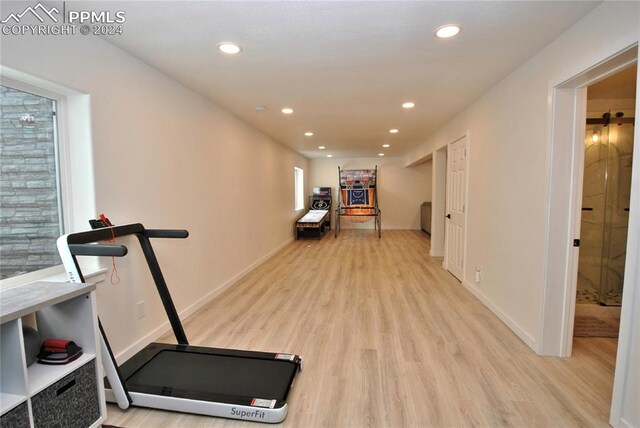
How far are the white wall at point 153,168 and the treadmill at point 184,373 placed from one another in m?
0.33

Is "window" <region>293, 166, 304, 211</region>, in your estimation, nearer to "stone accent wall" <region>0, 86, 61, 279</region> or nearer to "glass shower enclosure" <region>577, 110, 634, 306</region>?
"glass shower enclosure" <region>577, 110, 634, 306</region>

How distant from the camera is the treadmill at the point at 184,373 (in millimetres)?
1636

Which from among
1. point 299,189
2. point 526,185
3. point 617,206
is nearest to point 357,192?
point 299,189

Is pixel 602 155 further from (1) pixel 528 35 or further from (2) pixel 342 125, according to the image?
(2) pixel 342 125

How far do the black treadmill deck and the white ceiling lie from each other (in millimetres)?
2220

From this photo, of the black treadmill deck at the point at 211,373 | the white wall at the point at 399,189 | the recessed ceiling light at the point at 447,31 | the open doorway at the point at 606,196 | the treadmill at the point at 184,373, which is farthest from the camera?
the white wall at the point at 399,189

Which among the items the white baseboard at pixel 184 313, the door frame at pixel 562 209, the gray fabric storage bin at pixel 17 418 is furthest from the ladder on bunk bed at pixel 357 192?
the gray fabric storage bin at pixel 17 418

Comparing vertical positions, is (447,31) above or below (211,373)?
above

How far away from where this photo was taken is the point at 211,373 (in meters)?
1.97

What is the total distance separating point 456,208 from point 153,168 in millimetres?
3919

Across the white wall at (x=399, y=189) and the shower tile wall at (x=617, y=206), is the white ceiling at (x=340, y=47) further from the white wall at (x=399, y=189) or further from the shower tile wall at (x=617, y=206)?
the white wall at (x=399, y=189)

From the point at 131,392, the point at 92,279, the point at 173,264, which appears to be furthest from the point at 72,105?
the point at 131,392

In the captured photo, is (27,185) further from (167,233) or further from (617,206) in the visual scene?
(617,206)

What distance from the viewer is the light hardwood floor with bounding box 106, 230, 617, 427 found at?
5.61ft
